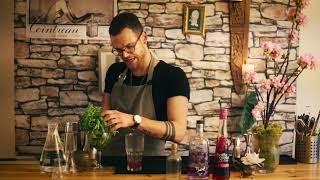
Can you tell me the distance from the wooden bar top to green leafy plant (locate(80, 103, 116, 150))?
15 cm

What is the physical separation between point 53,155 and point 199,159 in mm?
675

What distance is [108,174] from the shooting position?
1.90 m

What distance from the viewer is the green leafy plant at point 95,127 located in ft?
6.08

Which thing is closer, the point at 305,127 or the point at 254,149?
the point at 254,149

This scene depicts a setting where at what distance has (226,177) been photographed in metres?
1.83

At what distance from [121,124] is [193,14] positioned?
4.31 feet

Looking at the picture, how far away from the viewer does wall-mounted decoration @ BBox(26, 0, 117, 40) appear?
2.79 m

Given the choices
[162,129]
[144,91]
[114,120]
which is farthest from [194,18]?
[114,120]

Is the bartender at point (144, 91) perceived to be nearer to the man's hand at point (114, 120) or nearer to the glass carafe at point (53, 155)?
the man's hand at point (114, 120)

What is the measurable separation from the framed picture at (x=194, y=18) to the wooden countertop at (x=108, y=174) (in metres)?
1.21

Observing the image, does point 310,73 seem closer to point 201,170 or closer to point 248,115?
point 248,115

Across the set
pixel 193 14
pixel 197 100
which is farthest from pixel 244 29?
pixel 197 100

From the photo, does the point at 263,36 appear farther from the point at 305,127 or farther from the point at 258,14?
the point at 305,127

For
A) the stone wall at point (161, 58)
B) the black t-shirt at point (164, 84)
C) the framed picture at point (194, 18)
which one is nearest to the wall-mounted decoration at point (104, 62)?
the stone wall at point (161, 58)
